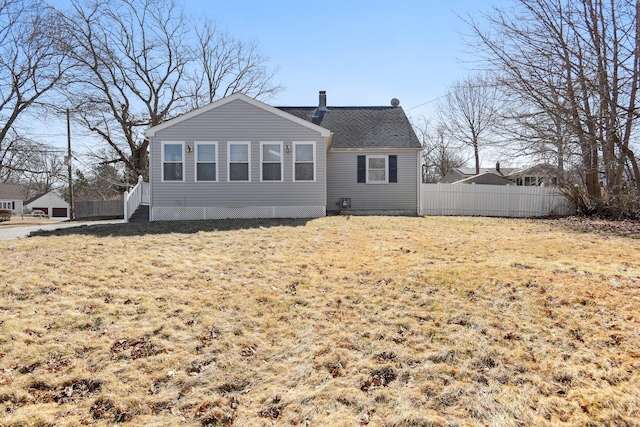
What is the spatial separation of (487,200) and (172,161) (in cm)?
1324

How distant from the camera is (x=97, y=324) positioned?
181 inches

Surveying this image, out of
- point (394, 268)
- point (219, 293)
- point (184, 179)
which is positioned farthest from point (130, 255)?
point (184, 179)

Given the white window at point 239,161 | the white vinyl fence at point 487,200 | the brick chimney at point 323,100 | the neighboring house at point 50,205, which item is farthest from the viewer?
the neighboring house at point 50,205

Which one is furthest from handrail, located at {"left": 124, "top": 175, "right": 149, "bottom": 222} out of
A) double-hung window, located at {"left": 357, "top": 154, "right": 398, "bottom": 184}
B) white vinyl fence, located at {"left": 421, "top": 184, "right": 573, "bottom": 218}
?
white vinyl fence, located at {"left": 421, "top": 184, "right": 573, "bottom": 218}

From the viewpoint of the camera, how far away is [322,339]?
431 centimetres

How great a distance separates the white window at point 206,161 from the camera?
44.7ft

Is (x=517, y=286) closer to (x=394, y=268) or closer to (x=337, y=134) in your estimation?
(x=394, y=268)

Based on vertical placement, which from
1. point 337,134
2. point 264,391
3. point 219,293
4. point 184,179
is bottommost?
point 264,391

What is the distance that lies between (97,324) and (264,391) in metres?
2.43

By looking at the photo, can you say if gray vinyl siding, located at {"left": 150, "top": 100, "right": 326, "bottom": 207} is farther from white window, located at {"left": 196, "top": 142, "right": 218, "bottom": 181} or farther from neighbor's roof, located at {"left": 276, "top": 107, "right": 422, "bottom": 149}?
neighbor's roof, located at {"left": 276, "top": 107, "right": 422, "bottom": 149}

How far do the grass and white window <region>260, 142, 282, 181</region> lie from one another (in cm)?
647

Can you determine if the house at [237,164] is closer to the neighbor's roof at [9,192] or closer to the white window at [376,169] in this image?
the white window at [376,169]

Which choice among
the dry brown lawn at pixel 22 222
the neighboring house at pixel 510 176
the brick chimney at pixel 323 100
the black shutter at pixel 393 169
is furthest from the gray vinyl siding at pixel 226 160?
the dry brown lawn at pixel 22 222

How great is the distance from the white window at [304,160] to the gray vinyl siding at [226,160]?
15cm
